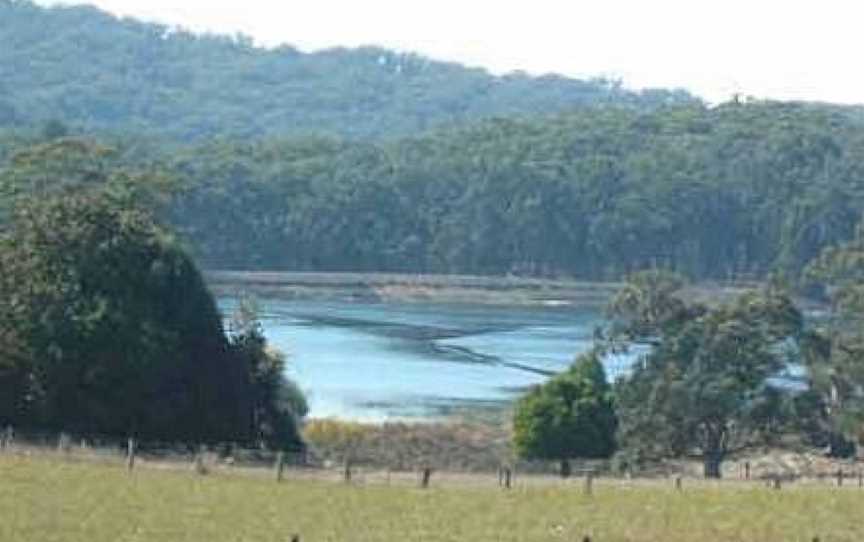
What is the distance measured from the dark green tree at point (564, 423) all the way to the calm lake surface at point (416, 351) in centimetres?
2271

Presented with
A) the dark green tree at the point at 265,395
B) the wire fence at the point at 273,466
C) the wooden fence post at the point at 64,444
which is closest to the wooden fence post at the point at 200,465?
the wire fence at the point at 273,466

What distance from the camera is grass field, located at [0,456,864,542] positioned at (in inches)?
1309

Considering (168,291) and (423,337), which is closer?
(168,291)

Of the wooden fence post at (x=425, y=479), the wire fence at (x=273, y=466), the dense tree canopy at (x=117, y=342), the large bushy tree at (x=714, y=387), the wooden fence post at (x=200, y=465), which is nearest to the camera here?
the wooden fence post at (x=425, y=479)

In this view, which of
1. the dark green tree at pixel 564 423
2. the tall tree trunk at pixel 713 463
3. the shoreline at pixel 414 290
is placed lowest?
the tall tree trunk at pixel 713 463

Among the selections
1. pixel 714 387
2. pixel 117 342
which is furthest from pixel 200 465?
pixel 714 387

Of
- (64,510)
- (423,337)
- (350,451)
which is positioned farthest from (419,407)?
(64,510)

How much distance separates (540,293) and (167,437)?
14049cm

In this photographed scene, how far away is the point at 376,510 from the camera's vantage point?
3809 cm

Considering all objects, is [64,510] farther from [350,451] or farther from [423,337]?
[423,337]

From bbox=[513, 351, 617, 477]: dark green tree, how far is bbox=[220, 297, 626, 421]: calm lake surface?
74.5 ft

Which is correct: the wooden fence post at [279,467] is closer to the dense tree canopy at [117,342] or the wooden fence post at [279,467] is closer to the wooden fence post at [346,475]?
the wooden fence post at [346,475]

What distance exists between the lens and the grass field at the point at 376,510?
3325 centimetres

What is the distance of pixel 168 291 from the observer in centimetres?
5866
